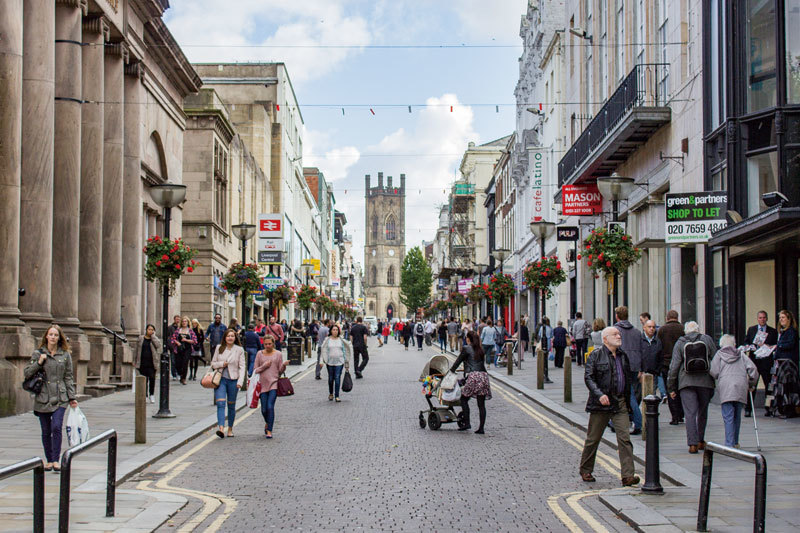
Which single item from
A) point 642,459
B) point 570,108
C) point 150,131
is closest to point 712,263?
point 642,459

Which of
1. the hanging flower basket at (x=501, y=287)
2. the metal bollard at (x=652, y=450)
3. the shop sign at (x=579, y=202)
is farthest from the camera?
the hanging flower basket at (x=501, y=287)

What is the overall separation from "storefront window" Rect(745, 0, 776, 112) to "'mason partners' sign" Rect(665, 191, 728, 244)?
1.85 m

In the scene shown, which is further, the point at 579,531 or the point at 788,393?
the point at 788,393

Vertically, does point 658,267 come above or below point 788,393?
above

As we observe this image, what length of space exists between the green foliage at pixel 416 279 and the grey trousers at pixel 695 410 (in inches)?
5495

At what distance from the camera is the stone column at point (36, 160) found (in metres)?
18.1

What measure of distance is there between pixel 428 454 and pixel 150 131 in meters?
18.6

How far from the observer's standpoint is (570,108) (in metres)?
37.7

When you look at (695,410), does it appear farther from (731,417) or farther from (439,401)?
(439,401)

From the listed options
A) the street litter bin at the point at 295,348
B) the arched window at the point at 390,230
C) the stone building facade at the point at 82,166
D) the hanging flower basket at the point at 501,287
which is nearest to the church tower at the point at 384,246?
the arched window at the point at 390,230

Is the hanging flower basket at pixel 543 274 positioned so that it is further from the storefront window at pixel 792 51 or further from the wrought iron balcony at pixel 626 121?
the storefront window at pixel 792 51

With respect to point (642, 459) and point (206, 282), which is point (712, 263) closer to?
point (642, 459)

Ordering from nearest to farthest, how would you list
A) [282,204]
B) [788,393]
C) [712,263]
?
[788,393], [712,263], [282,204]

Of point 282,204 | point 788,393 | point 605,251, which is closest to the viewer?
point 788,393
